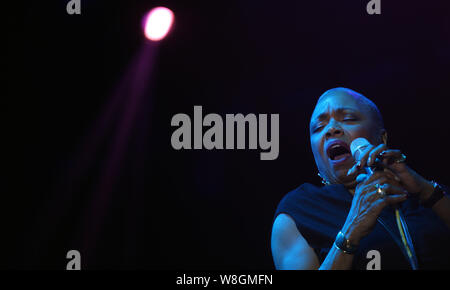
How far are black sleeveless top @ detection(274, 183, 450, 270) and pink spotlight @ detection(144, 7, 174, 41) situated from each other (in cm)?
102

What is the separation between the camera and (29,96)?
208 cm

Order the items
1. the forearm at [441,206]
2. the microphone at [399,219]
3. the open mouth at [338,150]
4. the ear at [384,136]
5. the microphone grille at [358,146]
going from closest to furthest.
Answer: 1. the microphone at [399,219]
2. the microphone grille at [358,146]
3. the forearm at [441,206]
4. the open mouth at [338,150]
5. the ear at [384,136]

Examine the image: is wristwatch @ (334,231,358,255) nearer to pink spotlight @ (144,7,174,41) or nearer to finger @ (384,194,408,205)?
finger @ (384,194,408,205)

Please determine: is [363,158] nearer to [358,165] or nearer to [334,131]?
[358,165]

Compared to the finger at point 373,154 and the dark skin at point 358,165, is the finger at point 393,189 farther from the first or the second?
the finger at point 373,154

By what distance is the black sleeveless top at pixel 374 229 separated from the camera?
5.29ft

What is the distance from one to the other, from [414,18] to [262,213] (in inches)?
46.6

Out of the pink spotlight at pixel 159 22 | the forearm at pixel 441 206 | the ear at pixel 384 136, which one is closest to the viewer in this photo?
the forearm at pixel 441 206

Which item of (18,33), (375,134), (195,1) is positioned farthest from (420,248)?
(18,33)

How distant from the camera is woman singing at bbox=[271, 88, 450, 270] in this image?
144 cm

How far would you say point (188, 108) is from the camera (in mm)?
2021

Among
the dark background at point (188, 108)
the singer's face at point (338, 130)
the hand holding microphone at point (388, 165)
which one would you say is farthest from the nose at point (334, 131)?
the hand holding microphone at point (388, 165)

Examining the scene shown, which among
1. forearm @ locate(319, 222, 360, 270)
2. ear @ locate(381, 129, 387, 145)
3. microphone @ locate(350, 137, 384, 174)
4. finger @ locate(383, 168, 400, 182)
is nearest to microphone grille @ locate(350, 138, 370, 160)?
microphone @ locate(350, 137, 384, 174)

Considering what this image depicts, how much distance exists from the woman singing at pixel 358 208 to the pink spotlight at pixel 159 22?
0.83 metres
